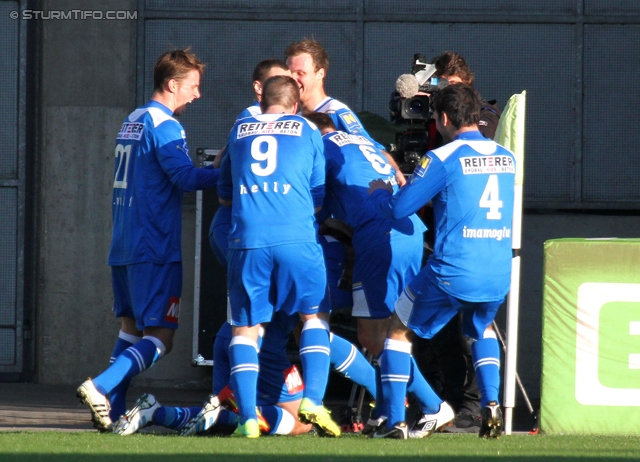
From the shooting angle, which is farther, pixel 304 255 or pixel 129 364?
pixel 129 364

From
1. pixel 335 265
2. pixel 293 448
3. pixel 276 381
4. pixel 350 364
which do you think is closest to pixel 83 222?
pixel 335 265

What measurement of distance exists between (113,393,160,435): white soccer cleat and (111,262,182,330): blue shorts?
1.68 feet

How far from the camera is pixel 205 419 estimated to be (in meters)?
5.70

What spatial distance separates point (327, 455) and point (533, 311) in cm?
497

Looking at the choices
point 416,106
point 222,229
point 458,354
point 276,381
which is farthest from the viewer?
point 458,354

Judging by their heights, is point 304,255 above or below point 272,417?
above

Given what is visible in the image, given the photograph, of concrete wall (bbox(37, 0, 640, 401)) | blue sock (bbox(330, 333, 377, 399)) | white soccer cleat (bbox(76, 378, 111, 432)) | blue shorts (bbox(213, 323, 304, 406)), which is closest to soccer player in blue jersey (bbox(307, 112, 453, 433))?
blue sock (bbox(330, 333, 377, 399))

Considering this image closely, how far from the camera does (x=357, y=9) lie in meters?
9.41

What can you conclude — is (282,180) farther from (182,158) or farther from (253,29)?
(253,29)

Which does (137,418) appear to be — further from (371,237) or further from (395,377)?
(371,237)

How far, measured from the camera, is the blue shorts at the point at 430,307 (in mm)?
5469

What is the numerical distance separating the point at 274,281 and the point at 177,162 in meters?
0.99

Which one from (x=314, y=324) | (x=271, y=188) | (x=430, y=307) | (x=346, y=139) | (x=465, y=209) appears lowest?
(x=314, y=324)

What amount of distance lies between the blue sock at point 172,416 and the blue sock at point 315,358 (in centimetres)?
77
